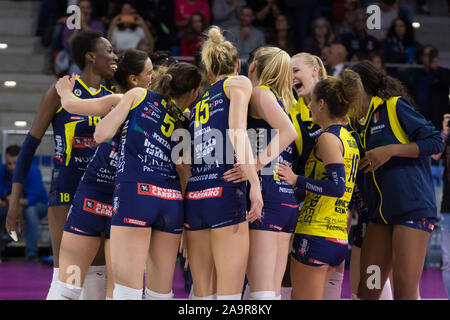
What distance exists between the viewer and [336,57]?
8383 millimetres

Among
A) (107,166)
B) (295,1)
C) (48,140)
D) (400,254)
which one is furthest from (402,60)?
(107,166)

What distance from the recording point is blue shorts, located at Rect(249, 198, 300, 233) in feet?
11.0

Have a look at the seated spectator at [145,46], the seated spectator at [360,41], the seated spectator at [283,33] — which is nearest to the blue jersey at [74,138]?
the seated spectator at [145,46]

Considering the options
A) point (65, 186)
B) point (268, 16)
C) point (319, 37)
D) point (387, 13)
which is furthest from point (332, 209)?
point (387, 13)

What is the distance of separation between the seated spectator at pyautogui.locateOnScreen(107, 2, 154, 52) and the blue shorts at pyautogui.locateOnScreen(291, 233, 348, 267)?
610cm

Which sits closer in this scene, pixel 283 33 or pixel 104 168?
pixel 104 168

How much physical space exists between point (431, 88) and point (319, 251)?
5.62 m

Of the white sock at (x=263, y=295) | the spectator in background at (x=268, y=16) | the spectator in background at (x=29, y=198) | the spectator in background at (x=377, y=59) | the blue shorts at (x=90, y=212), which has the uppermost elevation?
the spectator in background at (x=268, y=16)

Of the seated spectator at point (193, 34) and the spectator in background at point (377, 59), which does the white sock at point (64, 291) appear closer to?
the spectator in background at point (377, 59)

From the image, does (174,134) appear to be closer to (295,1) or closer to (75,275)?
(75,275)

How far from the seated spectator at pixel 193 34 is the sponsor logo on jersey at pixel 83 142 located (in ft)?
17.4

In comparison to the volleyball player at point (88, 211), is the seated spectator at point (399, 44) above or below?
above

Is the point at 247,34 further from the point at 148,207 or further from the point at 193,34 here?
the point at 148,207

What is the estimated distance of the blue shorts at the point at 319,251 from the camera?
137 inches
